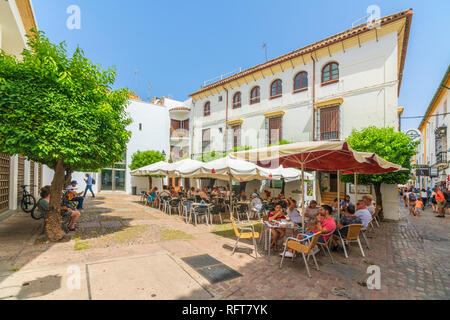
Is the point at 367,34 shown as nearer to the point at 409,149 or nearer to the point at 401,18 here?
the point at 401,18

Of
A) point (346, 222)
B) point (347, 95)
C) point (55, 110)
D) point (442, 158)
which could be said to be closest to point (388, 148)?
point (347, 95)

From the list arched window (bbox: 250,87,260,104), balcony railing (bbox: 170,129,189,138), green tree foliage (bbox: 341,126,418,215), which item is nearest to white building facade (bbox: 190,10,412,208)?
arched window (bbox: 250,87,260,104)

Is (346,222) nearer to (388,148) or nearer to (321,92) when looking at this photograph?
(388,148)

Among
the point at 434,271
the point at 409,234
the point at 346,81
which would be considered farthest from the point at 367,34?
the point at 434,271

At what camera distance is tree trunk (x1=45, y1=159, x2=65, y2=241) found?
5.71 metres

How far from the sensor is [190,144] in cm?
2503

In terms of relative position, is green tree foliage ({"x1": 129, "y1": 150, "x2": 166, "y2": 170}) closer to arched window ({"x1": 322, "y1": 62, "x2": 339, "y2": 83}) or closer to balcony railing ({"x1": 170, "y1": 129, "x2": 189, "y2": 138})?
balcony railing ({"x1": 170, "y1": 129, "x2": 189, "y2": 138})

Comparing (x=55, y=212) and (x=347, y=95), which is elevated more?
(x=347, y=95)

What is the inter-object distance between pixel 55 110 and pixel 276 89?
1569 centimetres

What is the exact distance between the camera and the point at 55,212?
5762mm

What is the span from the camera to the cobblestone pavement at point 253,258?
357cm

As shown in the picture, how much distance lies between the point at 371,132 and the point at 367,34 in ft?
22.3

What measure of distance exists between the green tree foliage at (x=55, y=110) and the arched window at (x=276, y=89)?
13858mm

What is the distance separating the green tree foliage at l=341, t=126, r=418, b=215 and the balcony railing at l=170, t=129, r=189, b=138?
1845cm
